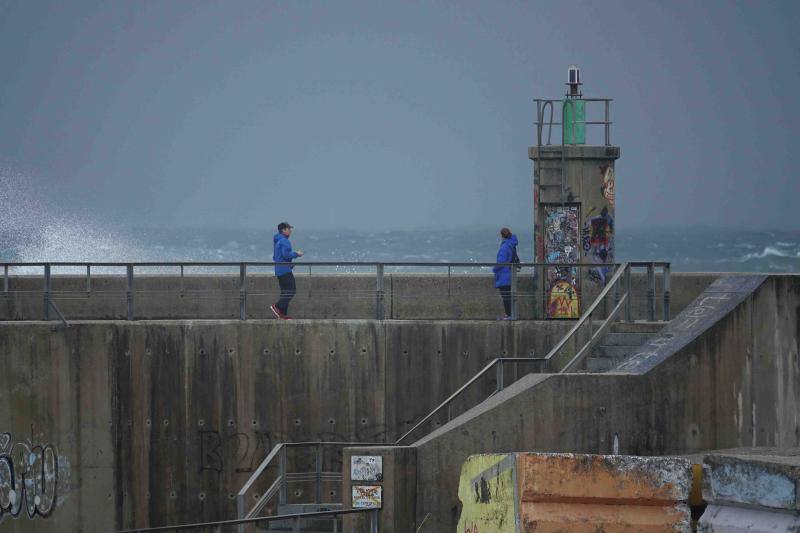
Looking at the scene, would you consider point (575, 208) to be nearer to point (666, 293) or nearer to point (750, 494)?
point (666, 293)

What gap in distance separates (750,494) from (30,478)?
11.4m

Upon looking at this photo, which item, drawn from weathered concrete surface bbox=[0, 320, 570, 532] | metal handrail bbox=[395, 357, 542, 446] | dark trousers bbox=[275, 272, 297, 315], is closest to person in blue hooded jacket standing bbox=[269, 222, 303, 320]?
dark trousers bbox=[275, 272, 297, 315]

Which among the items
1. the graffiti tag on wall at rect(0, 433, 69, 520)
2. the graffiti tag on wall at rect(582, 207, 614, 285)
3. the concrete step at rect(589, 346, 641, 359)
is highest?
the graffiti tag on wall at rect(582, 207, 614, 285)

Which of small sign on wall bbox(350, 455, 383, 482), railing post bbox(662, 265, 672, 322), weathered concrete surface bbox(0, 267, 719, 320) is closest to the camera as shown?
small sign on wall bbox(350, 455, 383, 482)

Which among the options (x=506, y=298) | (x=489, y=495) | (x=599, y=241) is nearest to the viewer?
(x=489, y=495)

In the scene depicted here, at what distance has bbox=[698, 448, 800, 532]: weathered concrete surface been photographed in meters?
9.52

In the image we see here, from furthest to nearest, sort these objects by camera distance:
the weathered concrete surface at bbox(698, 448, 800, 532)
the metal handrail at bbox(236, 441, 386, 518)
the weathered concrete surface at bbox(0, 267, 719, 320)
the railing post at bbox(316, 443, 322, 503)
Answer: the weathered concrete surface at bbox(0, 267, 719, 320), the railing post at bbox(316, 443, 322, 503), the metal handrail at bbox(236, 441, 386, 518), the weathered concrete surface at bbox(698, 448, 800, 532)

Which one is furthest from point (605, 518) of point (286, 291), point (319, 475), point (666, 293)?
point (286, 291)

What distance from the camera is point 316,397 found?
18.7 m

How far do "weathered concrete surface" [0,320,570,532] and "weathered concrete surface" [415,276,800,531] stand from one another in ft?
9.21

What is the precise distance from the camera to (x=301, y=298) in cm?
2072

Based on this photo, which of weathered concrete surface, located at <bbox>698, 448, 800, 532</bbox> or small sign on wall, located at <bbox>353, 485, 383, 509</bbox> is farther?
small sign on wall, located at <bbox>353, 485, 383, 509</bbox>

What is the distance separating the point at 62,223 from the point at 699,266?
309 feet

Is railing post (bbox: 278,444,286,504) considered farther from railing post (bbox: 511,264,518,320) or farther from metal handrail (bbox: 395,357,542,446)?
railing post (bbox: 511,264,518,320)
